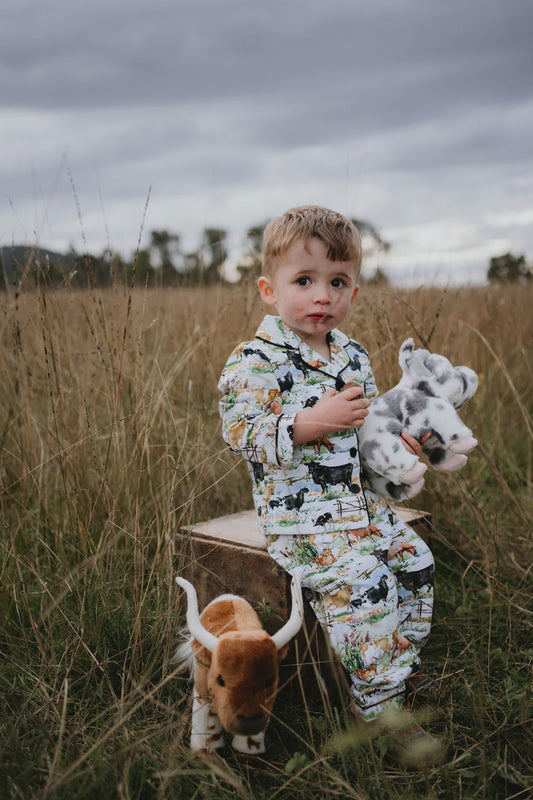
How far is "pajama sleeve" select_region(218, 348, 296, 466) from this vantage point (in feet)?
5.35

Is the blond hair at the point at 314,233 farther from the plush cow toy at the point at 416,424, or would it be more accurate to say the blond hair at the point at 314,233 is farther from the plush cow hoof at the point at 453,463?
the plush cow hoof at the point at 453,463

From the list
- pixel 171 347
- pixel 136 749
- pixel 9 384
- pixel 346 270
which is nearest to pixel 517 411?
pixel 171 347

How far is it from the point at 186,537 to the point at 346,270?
3.05 feet

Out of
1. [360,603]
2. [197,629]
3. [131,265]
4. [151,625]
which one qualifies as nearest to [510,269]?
[131,265]

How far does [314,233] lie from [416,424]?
57 centimetres

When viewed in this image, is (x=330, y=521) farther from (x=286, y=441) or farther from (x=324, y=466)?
(x=286, y=441)

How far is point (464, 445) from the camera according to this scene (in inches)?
65.7

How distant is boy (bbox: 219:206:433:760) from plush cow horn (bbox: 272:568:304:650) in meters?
0.06

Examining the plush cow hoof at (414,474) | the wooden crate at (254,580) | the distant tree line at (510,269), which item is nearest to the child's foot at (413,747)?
the wooden crate at (254,580)

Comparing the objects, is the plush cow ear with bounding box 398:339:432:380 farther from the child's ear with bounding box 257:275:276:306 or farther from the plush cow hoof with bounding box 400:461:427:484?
the child's ear with bounding box 257:275:276:306

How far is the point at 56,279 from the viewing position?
8.47 ft

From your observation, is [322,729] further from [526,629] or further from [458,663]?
[526,629]

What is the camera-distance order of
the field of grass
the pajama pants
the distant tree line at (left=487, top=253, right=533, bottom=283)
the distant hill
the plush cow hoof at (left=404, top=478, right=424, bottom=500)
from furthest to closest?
the distant tree line at (left=487, top=253, right=533, bottom=283)
the distant hill
the plush cow hoof at (left=404, top=478, right=424, bottom=500)
the pajama pants
the field of grass

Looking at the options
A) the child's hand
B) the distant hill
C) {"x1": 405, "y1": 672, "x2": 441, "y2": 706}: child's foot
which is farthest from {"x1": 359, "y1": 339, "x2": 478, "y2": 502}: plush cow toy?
the distant hill
